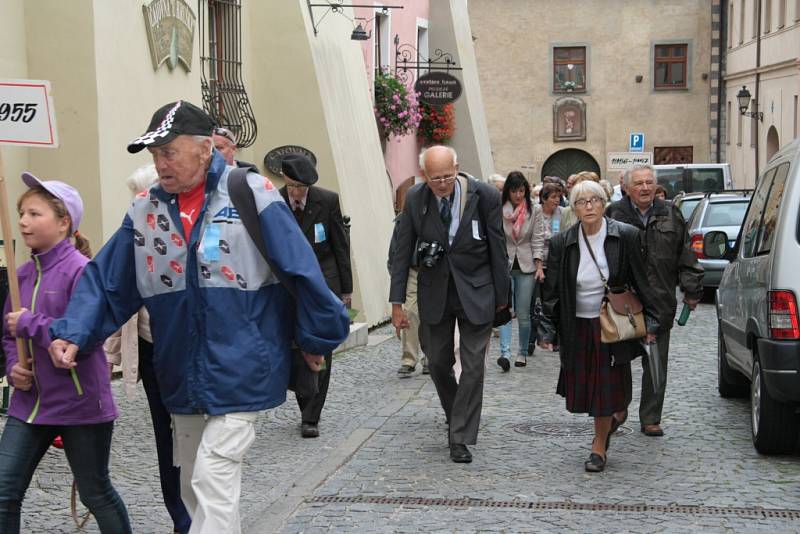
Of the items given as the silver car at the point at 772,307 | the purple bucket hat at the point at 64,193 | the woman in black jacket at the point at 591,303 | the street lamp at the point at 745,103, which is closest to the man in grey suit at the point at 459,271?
the woman in black jacket at the point at 591,303

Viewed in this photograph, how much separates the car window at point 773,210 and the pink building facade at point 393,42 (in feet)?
39.2

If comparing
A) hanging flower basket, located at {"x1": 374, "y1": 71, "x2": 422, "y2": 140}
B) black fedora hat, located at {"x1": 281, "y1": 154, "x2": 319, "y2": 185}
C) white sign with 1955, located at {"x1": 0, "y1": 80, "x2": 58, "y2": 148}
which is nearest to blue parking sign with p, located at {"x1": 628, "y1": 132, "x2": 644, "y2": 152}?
hanging flower basket, located at {"x1": 374, "y1": 71, "x2": 422, "y2": 140}

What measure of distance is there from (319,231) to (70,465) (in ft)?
13.7

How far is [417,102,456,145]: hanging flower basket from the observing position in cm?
2500

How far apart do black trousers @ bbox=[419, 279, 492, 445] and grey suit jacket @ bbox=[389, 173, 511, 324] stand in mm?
69

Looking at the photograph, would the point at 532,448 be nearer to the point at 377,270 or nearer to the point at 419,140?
the point at 377,270

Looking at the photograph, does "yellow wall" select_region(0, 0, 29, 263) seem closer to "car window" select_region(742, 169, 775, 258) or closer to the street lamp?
"car window" select_region(742, 169, 775, 258)

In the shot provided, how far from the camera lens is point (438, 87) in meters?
22.0

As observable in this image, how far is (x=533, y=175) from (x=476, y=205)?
137ft

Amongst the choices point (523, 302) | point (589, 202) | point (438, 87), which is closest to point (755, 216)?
point (589, 202)

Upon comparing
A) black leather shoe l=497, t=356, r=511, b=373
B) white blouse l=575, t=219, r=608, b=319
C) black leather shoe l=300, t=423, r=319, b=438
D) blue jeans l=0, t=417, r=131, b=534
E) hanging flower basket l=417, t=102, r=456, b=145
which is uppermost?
hanging flower basket l=417, t=102, r=456, b=145

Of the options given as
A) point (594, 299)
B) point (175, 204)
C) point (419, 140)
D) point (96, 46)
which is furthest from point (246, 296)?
point (419, 140)

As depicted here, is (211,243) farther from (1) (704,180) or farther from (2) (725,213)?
(1) (704,180)

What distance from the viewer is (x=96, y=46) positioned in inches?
422
